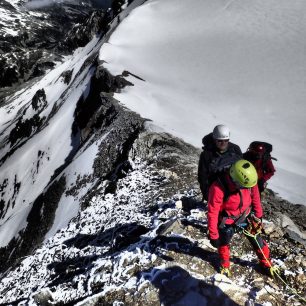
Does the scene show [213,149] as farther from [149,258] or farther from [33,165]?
[33,165]

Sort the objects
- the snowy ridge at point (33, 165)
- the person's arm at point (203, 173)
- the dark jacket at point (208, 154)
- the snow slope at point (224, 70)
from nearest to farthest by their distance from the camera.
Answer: the dark jacket at point (208, 154)
the person's arm at point (203, 173)
the snow slope at point (224, 70)
the snowy ridge at point (33, 165)

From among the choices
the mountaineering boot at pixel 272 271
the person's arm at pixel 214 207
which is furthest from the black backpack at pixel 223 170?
the mountaineering boot at pixel 272 271

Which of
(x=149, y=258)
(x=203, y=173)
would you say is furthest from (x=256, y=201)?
(x=149, y=258)

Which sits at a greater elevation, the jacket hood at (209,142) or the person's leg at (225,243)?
the jacket hood at (209,142)

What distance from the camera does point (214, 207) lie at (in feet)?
25.6

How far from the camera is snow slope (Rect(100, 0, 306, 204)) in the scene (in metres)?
27.1

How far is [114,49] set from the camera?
46531 millimetres

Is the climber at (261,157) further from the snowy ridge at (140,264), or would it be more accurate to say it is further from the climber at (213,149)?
the snowy ridge at (140,264)

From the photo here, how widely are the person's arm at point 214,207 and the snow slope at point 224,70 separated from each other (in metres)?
11.8

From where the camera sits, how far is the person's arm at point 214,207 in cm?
775

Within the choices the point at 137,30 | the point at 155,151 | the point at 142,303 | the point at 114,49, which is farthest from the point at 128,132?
the point at 137,30

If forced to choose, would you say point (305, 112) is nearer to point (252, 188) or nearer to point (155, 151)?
point (155, 151)

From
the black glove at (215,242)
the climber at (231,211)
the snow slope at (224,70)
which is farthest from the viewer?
the snow slope at (224,70)

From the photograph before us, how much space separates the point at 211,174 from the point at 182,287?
2665mm
